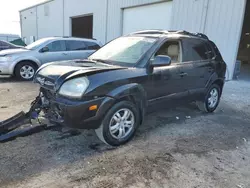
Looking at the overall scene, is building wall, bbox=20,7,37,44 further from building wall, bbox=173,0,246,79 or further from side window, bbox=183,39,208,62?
side window, bbox=183,39,208,62

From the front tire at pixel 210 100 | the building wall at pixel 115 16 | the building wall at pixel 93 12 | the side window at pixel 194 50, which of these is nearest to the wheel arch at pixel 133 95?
the side window at pixel 194 50

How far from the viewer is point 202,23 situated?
9070 millimetres

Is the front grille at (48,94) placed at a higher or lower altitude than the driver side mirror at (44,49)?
lower

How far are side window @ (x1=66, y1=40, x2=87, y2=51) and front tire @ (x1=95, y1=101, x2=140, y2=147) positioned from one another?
20.2 feet

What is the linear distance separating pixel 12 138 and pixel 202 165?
2662 millimetres

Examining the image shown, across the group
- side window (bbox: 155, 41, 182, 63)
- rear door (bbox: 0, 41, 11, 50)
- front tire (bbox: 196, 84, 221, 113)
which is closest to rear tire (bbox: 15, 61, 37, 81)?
rear door (bbox: 0, 41, 11, 50)

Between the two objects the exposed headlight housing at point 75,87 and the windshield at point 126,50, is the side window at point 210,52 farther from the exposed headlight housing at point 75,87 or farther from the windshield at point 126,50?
the exposed headlight housing at point 75,87

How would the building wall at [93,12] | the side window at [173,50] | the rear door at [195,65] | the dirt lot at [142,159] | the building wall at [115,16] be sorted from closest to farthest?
the dirt lot at [142,159]
the side window at [173,50]
the rear door at [195,65]
the building wall at [115,16]
the building wall at [93,12]

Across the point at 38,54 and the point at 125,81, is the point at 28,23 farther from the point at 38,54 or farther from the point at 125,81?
the point at 125,81

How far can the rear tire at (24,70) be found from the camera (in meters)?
8.04

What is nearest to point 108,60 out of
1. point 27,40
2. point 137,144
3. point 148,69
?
point 148,69

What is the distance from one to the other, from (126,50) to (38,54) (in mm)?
5427

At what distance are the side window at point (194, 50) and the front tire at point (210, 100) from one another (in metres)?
0.84

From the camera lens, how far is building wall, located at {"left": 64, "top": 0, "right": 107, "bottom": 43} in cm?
1398
